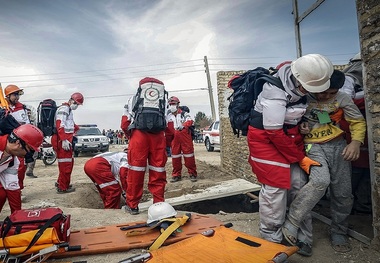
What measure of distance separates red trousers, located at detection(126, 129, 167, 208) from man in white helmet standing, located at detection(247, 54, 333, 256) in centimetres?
167

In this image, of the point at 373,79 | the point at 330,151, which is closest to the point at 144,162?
the point at 330,151

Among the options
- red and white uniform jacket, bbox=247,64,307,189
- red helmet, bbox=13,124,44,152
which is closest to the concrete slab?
red helmet, bbox=13,124,44,152

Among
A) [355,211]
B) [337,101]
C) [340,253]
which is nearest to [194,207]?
[355,211]

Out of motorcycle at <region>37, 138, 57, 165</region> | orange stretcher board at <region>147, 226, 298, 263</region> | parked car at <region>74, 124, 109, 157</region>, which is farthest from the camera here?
parked car at <region>74, 124, 109, 157</region>

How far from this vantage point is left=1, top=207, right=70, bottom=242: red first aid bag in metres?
2.85

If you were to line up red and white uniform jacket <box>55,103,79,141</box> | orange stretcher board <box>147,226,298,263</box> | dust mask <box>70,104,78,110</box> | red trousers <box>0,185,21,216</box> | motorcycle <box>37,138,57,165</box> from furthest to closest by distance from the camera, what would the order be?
motorcycle <box>37,138,57,165</box> < dust mask <box>70,104,78,110</box> < red and white uniform jacket <box>55,103,79,141</box> < red trousers <box>0,185,21,216</box> < orange stretcher board <box>147,226,298,263</box>

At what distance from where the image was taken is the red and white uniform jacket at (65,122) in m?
6.33

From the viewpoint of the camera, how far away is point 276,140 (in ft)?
9.25

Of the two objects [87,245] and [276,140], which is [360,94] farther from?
[87,245]

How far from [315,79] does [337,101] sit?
47 centimetres

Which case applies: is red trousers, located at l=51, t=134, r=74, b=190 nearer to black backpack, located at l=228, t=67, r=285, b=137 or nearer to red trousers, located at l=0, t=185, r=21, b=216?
red trousers, located at l=0, t=185, r=21, b=216

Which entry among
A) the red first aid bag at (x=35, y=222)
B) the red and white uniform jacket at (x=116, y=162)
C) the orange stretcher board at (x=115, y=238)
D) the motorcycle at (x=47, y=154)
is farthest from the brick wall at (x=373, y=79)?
the motorcycle at (x=47, y=154)

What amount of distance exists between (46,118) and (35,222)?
13.6 ft

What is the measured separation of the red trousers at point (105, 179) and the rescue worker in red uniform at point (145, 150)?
2.69 feet
